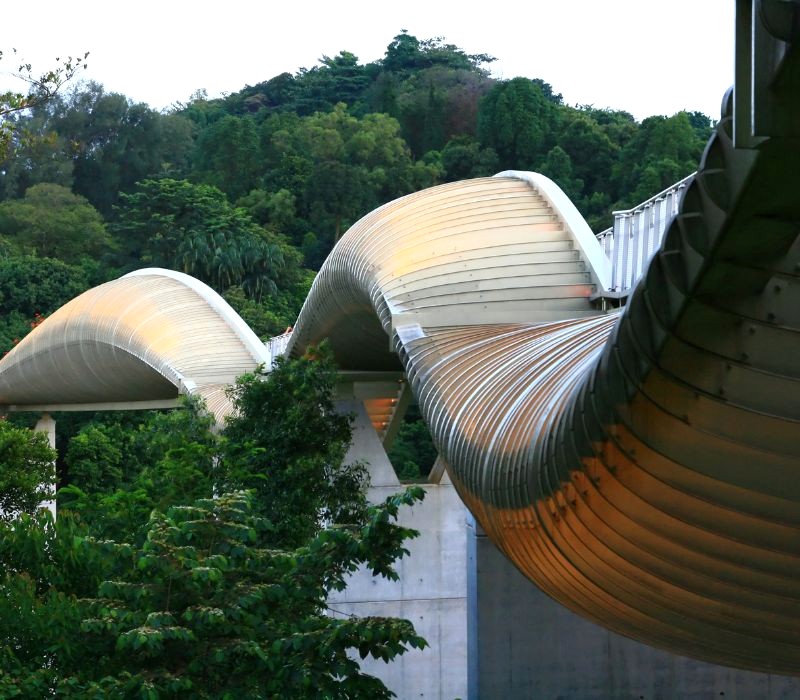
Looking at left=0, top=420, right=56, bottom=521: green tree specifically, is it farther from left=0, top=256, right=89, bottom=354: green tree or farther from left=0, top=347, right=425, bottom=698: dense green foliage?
left=0, top=256, right=89, bottom=354: green tree

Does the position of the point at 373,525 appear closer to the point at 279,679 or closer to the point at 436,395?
the point at 279,679

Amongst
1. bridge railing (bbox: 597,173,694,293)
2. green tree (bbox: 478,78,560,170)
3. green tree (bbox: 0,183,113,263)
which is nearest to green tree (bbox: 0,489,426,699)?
bridge railing (bbox: 597,173,694,293)

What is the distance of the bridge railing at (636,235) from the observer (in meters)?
10.1

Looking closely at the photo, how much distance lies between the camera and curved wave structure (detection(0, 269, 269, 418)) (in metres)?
23.9

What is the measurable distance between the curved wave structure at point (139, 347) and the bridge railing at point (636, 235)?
9.46 m

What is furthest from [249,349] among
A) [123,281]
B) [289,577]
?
[289,577]

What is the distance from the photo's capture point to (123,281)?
27.6 metres

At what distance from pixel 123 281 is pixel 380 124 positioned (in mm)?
40590

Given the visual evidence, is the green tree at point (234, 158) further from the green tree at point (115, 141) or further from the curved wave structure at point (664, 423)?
the curved wave structure at point (664, 423)

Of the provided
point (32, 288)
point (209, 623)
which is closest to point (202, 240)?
point (32, 288)

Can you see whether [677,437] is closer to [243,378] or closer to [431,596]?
[243,378]

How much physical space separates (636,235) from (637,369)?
6319mm

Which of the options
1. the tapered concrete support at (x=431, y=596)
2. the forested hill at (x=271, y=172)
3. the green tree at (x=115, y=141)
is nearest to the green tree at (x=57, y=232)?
the forested hill at (x=271, y=172)

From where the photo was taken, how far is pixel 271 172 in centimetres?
6344
